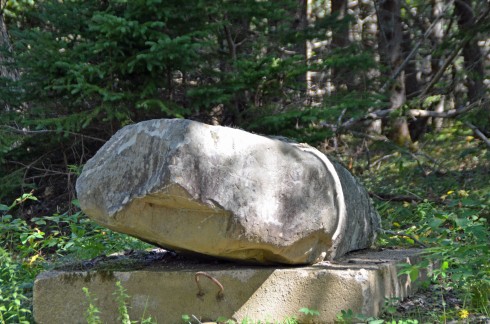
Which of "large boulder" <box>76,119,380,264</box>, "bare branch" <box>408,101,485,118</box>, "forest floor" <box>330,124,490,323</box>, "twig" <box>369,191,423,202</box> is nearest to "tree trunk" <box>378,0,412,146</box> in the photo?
"forest floor" <box>330,124,490,323</box>

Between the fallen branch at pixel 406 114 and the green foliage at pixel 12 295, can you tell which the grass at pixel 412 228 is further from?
the fallen branch at pixel 406 114

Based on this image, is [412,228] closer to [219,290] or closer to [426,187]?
[426,187]

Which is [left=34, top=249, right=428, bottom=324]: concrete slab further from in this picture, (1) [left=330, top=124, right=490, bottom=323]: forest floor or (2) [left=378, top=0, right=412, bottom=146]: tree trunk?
(2) [left=378, top=0, right=412, bottom=146]: tree trunk

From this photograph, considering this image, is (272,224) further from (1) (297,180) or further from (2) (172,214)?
(2) (172,214)

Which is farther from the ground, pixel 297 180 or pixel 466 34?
pixel 466 34

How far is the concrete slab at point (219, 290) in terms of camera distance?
13.3 ft

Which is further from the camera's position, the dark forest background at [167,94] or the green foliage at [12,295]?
the dark forest background at [167,94]

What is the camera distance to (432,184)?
29.4 ft

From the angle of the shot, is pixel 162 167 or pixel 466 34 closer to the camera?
pixel 162 167

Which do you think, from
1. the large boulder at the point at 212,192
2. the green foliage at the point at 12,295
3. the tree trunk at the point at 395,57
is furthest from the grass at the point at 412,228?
the large boulder at the point at 212,192

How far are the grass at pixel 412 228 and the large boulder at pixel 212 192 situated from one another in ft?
1.90

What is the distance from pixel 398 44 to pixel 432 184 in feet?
10.5

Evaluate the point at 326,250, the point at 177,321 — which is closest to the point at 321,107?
the point at 326,250

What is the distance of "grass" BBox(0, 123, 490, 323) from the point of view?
4.12 meters
